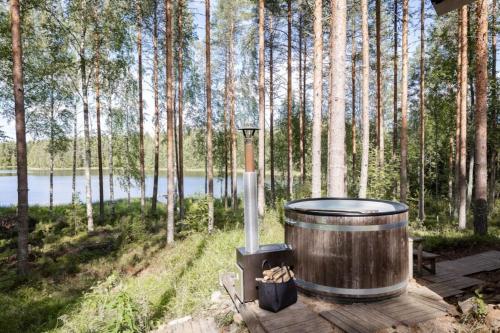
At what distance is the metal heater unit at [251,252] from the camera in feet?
12.2

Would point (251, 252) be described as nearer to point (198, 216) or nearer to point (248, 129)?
point (248, 129)

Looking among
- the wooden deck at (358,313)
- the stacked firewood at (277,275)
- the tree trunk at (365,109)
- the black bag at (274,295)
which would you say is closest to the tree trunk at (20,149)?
the wooden deck at (358,313)

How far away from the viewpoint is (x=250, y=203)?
3.89 meters

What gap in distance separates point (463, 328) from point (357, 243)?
124 cm

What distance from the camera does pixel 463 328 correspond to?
290 centimetres

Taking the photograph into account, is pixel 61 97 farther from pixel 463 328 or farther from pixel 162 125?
pixel 463 328

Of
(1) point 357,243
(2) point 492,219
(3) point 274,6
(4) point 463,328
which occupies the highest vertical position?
(3) point 274,6

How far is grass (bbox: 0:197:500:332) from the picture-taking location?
14.5 feet

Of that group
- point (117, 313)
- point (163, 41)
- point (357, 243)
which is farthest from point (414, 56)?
point (117, 313)

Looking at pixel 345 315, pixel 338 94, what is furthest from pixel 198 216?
pixel 345 315

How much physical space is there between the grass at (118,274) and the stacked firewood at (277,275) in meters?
1.19

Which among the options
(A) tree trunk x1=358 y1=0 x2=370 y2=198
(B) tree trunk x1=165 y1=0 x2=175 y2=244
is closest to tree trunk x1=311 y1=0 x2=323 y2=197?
(A) tree trunk x1=358 y1=0 x2=370 y2=198

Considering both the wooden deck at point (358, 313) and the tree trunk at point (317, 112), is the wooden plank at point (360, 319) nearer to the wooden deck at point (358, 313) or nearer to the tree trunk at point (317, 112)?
the wooden deck at point (358, 313)

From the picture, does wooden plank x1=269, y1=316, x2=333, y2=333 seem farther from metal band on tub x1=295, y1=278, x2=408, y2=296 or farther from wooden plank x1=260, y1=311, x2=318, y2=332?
metal band on tub x1=295, y1=278, x2=408, y2=296
